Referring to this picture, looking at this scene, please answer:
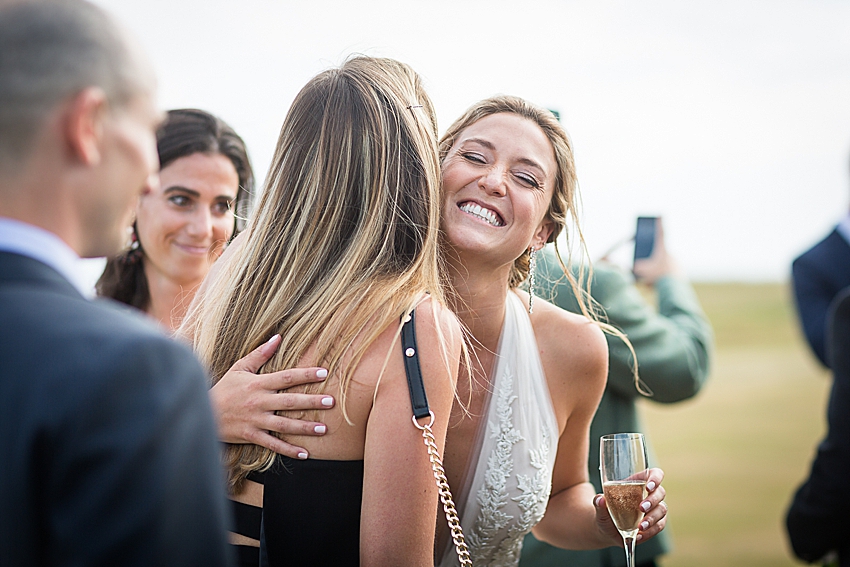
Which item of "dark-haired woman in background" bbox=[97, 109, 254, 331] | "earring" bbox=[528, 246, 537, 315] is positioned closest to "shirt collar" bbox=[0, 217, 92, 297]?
Result: "earring" bbox=[528, 246, 537, 315]

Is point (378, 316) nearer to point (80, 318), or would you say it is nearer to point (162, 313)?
point (80, 318)

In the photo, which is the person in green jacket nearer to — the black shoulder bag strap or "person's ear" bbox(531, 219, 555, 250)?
"person's ear" bbox(531, 219, 555, 250)

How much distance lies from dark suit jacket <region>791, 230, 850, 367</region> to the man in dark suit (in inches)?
186

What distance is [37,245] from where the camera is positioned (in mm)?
1165

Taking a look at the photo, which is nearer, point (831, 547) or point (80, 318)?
point (80, 318)

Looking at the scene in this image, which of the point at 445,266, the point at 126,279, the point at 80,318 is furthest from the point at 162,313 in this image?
the point at 80,318

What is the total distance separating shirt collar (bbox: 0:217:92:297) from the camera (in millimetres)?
1156

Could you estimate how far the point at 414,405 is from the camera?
6.86 ft

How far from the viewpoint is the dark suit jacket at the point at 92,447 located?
1.01 m

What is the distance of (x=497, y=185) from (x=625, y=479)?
3.85ft

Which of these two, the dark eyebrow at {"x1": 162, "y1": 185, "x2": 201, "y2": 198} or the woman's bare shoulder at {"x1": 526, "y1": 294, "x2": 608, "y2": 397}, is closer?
the woman's bare shoulder at {"x1": 526, "y1": 294, "x2": 608, "y2": 397}

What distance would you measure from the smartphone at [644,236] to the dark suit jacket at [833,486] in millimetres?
2185

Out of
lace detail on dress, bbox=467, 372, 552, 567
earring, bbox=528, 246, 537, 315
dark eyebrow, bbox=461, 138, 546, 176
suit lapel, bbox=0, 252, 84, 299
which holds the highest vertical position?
dark eyebrow, bbox=461, 138, 546, 176

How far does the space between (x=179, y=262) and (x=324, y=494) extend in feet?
7.98
